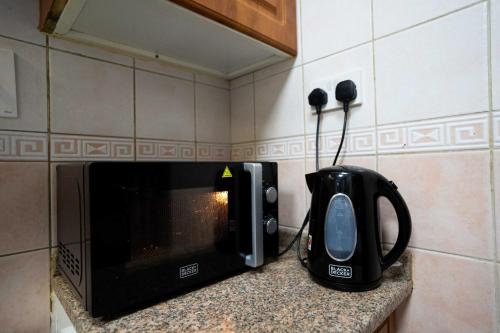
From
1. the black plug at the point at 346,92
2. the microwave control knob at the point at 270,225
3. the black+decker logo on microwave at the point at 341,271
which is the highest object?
the black plug at the point at 346,92

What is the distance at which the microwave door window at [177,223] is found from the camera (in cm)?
50

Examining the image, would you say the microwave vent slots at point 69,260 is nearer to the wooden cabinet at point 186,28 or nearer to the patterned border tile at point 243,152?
the wooden cabinet at point 186,28

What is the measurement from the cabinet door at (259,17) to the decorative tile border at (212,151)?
45 cm

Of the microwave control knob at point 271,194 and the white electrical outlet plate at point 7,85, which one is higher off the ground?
the white electrical outlet plate at point 7,85

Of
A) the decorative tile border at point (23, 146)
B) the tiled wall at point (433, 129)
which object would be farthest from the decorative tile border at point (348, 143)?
the decorative tile border at point (23, 146)

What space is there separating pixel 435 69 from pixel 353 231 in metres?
0.42

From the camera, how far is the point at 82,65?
2.46 feet

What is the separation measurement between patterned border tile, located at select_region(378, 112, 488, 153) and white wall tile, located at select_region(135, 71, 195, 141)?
66cm

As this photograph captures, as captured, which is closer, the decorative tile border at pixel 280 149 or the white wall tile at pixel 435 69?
the white wall tile at pixel 435 69

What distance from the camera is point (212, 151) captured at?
3.49 ft

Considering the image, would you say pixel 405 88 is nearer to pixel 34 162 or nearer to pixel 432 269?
pixel 432 269

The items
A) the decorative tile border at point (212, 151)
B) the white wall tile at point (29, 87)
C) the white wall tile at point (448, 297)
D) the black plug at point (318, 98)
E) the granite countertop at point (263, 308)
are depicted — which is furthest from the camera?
the decorative tile border at point (212, 151)

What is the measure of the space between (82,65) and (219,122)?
1.65 feet

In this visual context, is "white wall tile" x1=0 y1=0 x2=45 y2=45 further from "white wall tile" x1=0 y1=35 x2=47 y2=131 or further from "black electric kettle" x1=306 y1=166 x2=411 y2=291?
"black electric kettle" x1=306 y1=166 x2=411 y2=291
